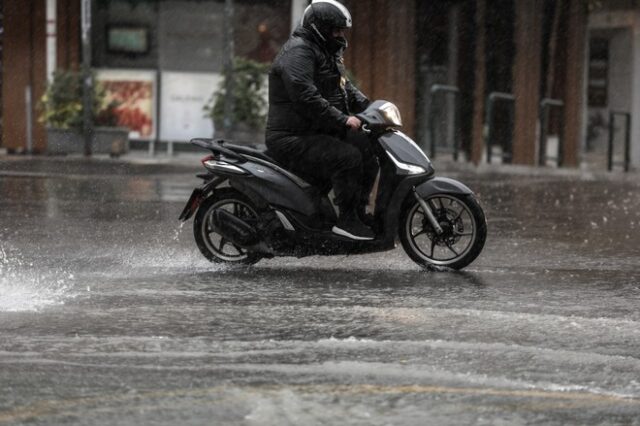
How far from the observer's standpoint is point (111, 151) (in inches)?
964

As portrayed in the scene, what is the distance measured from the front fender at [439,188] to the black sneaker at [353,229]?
43 cm

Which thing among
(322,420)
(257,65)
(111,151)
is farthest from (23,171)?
(322,420)

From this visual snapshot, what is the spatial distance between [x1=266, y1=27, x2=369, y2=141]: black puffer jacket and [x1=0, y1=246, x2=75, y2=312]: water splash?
172cm

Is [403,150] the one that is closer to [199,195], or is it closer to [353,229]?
[353,229]

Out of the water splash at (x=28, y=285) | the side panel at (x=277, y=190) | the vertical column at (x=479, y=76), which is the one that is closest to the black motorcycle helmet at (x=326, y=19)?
the side panel at (x=277, y=190)

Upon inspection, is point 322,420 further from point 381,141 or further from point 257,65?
point 257,65

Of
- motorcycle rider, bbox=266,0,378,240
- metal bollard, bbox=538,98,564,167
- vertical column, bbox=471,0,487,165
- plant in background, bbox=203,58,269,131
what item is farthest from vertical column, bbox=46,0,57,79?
motorcycle rider, bbox=266,0,378,240

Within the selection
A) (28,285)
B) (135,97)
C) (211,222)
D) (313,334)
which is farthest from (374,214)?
(135,97)

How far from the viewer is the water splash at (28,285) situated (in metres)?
7.54

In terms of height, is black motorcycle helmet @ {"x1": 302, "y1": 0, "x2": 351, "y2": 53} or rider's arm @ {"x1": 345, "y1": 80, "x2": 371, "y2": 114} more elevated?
black motorcycle helmet @ {"x1": 302, "y1": 0, "x2": 351, "y2": 53}

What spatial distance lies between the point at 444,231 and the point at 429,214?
163 mm

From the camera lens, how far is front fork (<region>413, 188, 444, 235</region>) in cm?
905

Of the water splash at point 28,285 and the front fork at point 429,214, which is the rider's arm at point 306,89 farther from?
the water splash at point 28,285

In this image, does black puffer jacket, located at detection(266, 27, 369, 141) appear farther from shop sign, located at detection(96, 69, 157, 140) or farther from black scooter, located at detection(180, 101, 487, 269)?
shop sign, located at detection(96, 69, 157, 140)
